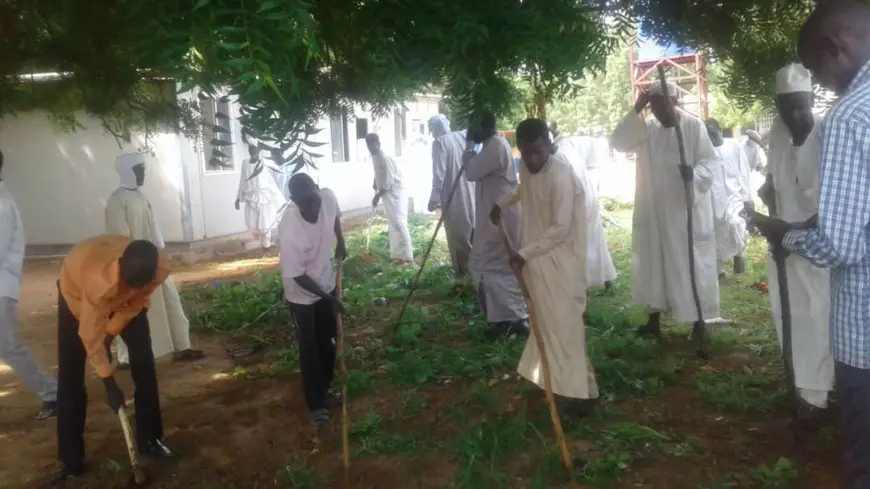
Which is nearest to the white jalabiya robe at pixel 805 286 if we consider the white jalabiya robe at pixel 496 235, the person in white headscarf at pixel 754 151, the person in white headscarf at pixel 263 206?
the white jalabiya robe at pixel 496 235

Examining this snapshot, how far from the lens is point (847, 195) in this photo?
2113 mm

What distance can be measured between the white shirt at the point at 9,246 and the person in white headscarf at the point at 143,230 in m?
0.82

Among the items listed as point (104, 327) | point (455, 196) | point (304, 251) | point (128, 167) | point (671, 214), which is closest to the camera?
point (104, 327)

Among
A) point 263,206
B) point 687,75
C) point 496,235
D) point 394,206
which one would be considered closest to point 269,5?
point 496,235

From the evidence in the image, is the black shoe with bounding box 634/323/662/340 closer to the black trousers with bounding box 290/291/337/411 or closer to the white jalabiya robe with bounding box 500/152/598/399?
the white jalabiya robe with bounding box 500/152/598/399

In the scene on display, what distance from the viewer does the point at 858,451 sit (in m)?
2.33

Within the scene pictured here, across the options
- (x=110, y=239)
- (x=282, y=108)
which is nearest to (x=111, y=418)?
(x=110, y=239)

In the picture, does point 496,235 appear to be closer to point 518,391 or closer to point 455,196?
point 518,391

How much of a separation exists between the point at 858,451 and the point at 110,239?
4.00m

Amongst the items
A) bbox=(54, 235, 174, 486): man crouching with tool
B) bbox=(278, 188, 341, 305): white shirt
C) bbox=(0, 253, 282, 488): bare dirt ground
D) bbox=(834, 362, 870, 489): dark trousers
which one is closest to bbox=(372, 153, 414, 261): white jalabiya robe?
bbox=(0, 253, 282, 488): bare dirt ground

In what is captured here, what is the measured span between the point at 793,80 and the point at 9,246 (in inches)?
207

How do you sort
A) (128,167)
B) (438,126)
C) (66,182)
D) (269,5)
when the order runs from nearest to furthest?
(269,5), (128,167), (438,126), (66,182)

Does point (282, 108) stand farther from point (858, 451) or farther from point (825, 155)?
point (858, 451)

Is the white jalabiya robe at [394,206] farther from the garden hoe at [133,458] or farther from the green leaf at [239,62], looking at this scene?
the green leaf at [239,62]
